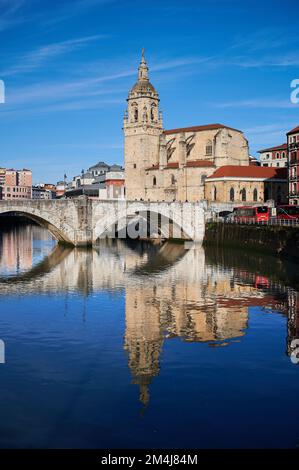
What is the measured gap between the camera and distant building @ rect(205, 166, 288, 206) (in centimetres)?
6988

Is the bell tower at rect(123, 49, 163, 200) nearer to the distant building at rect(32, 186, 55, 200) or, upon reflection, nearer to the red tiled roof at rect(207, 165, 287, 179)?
the red tiled roof at rect(207, 165, 287, 179)

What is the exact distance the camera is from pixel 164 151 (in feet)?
257

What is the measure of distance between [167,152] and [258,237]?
122ft

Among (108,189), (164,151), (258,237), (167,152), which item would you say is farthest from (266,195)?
(108,189)

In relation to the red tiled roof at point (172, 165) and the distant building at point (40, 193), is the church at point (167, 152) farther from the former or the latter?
the distant building at point (40, 193)

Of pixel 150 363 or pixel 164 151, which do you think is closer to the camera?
pixel 150 363

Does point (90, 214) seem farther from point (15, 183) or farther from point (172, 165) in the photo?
point (15, 183)

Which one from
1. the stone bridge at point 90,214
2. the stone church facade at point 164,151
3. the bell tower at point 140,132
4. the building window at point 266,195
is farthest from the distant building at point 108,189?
the building window at point 266,195

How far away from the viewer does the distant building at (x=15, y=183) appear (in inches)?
6565

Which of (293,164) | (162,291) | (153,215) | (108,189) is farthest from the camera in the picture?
(108,189)

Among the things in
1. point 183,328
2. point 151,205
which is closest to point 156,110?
point 151,205
